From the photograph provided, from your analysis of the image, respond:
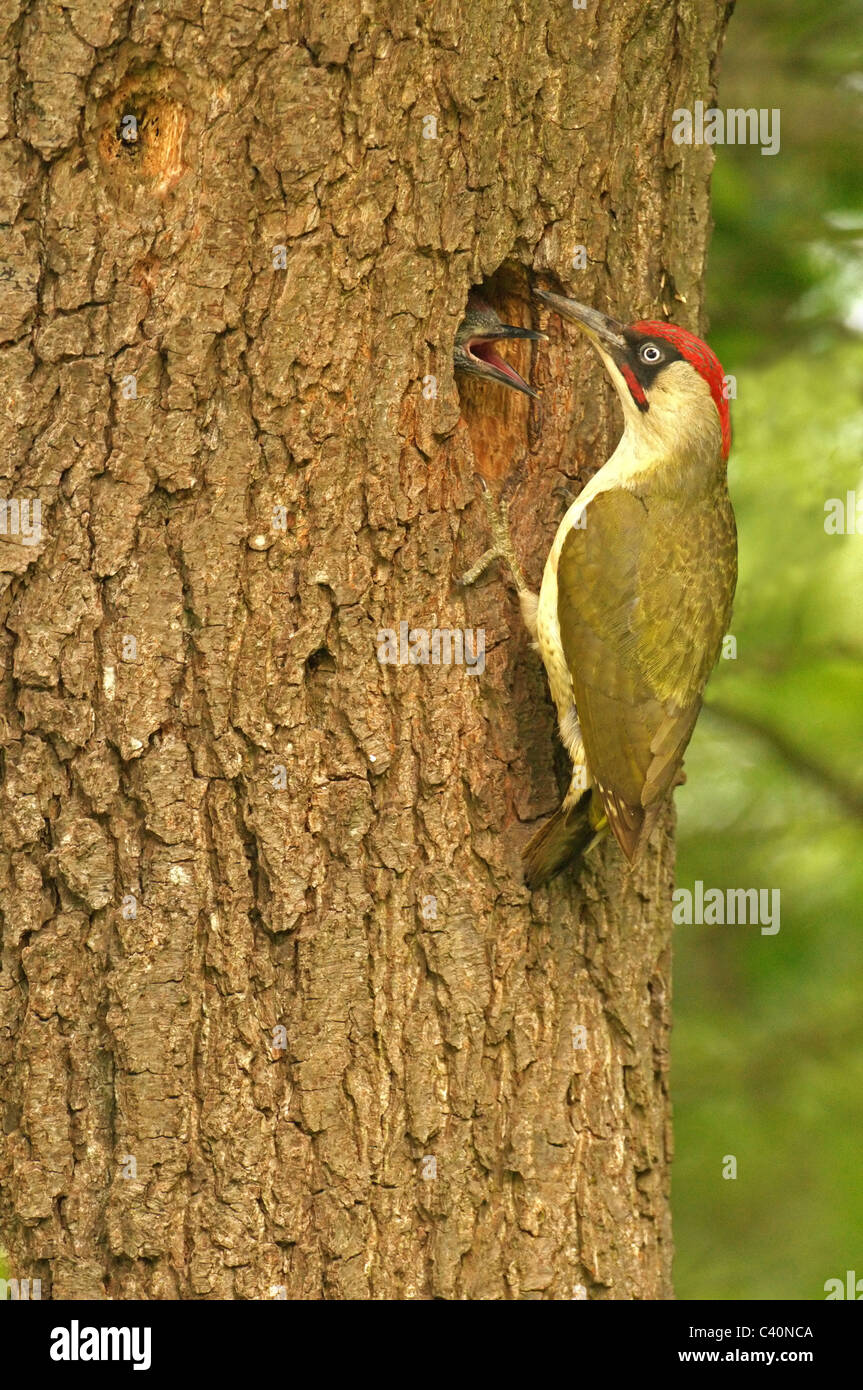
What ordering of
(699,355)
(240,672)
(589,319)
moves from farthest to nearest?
(699,355)
(589,319)
(240,672)

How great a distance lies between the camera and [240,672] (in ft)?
9.59

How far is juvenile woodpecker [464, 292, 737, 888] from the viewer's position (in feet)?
10.7

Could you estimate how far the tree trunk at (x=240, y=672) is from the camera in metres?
2.88

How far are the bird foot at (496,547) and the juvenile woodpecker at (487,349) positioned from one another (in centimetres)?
24

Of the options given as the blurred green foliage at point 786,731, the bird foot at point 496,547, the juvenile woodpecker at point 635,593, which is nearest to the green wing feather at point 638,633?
the juvenile woodpecker at point 635,593

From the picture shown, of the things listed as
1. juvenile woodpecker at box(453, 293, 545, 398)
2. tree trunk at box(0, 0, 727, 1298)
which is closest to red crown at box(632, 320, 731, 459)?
juvenile woodpecker at box(453, 293, 545, 398)

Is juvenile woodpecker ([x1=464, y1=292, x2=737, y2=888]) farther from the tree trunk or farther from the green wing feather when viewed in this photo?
the tree trunk

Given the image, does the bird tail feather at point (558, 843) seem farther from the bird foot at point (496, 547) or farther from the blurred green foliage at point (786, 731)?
the blurred green foliage at point (786, 731)

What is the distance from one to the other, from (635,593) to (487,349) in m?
0.66

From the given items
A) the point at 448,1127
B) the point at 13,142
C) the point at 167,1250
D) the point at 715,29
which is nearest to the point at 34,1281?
the point at 167,1250

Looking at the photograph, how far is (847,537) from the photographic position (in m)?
4.81

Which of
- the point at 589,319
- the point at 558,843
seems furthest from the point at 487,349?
the point at 558,843

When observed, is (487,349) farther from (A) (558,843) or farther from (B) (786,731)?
(B) (786,731)

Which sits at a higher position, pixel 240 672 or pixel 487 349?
pixel 487 349
